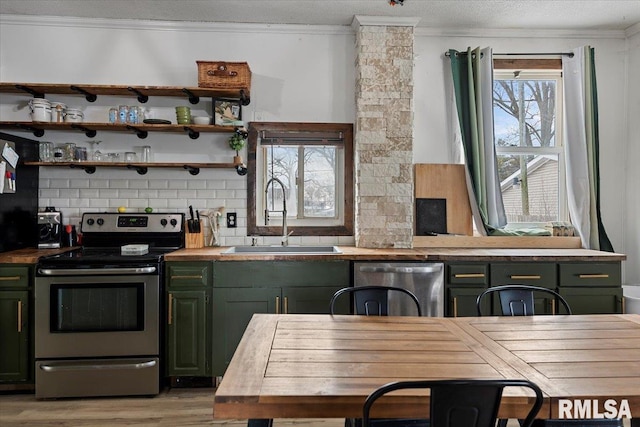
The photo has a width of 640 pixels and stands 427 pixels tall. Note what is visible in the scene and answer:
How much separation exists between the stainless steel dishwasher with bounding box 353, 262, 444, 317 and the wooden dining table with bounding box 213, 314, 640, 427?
44.8 inches

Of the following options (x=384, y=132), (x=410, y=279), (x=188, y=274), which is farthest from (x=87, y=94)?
(x=410, y=279)

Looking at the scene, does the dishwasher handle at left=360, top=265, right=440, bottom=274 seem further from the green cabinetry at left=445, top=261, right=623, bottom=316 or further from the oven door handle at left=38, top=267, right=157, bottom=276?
the oven door handle at left=38, top=267, right=157, bottom=276

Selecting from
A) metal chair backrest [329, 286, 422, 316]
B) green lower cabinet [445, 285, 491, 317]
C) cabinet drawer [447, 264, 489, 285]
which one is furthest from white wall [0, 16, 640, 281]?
metal chair backrest [329, 286, 422, 316]

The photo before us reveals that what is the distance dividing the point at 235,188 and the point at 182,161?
508 mm

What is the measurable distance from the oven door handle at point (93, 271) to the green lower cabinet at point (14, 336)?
0.26 metres

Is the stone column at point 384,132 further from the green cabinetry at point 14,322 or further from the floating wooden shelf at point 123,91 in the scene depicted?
the green cabinetry at point 14,322

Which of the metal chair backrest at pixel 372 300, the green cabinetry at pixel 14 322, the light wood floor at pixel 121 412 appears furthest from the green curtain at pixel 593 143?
the green cabinetry at pixel 14 322

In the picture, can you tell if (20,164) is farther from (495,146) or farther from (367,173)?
(495,146)

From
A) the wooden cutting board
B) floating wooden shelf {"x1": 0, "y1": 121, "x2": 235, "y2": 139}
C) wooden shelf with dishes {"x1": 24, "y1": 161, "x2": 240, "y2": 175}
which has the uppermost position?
floating wooden shelf {"x1": 0, "y1": 121, "x2": 235, "y2": 139}

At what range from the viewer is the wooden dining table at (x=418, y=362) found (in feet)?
3.92

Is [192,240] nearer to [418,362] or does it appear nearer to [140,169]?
[140,169]

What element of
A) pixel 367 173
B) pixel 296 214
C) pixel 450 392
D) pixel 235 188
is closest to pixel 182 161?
pixel 235 188

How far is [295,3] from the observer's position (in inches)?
134

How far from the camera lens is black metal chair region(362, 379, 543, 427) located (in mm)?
1079
